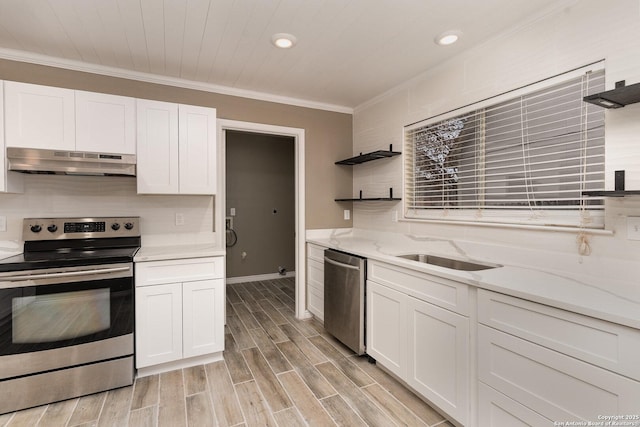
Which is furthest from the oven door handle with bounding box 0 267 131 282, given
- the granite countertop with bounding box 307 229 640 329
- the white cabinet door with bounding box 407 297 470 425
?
the white cabinet door with bounding box 407 297 470 425

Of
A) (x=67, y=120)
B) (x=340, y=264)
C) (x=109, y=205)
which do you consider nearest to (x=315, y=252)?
(x=340, y=264)

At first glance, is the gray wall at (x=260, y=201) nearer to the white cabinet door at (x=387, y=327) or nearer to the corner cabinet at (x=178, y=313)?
the corner cabinet at (x=178, y=313)

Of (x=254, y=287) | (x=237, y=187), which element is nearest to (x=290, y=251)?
(x=254, y=287)

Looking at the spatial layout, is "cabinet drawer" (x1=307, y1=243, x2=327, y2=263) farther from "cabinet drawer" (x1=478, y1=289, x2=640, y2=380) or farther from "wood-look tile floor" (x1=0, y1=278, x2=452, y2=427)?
"cabinet drawer" (x1=478, y1=289, x2=640, y2=380)

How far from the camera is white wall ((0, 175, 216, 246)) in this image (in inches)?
92.9

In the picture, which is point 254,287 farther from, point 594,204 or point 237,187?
point 594,204

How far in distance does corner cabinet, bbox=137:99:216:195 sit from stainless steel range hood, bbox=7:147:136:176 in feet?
0.42

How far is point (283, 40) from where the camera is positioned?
7.14ft

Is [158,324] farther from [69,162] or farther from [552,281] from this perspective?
[552,281]

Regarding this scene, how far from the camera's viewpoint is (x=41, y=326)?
196 cm

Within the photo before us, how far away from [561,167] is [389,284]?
1.29m

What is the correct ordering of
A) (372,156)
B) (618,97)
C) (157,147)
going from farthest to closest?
(372,156)
(157,147)
(618,97)

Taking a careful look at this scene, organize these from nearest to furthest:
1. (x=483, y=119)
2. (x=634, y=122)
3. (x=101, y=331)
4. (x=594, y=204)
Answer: (x=634, y=122), (x=594, y=204), (x=101, y=331), (x=483, y=119)

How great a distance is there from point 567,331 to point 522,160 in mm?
1169
